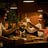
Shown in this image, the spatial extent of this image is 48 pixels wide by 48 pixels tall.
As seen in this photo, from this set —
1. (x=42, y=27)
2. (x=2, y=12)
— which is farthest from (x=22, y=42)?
(x=2, y=12)

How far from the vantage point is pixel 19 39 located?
3133 mm

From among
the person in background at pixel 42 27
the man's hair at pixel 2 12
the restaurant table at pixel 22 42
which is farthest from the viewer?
the man's hair at pixel 2 12

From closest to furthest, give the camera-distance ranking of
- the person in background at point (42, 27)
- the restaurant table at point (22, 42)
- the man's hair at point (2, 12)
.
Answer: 1. the restaurant table at point (22, 42)
2. the person in background at point (42, 27)
3. the man's hair at point (2, 12)

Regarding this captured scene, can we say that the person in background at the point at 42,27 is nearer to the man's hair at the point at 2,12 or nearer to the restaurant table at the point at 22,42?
the restaurant table at the point at 22,42

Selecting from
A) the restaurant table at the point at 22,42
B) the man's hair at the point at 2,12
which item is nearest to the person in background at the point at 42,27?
the restaurant table at the point at 22,42

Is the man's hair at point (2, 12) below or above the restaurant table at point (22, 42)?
above

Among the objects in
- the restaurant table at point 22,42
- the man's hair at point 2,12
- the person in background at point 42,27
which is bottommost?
the restaurant table at point 22,42

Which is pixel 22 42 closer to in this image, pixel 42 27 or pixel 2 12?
pixel 42 27

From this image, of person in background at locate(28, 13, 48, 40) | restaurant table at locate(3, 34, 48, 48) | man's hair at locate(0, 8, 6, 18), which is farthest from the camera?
man's hair at locate(0, 8, 6, 18)

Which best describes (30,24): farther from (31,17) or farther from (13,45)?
(13,45)

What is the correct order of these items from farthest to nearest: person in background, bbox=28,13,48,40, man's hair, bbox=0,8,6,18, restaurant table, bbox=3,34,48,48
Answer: man's hair, bbox=0,8,6,18, person in background, bbox=28,13,48,40, restaurant table, bbox=3,34,48,48

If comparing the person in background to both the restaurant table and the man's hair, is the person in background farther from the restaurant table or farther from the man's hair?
the man's hair

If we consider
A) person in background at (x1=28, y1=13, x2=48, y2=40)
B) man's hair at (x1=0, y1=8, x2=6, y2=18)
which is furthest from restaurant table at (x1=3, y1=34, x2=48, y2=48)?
man's hair at (x1=0, y1=8, x2=6, y2=18)

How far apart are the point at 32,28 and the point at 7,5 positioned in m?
0.82
